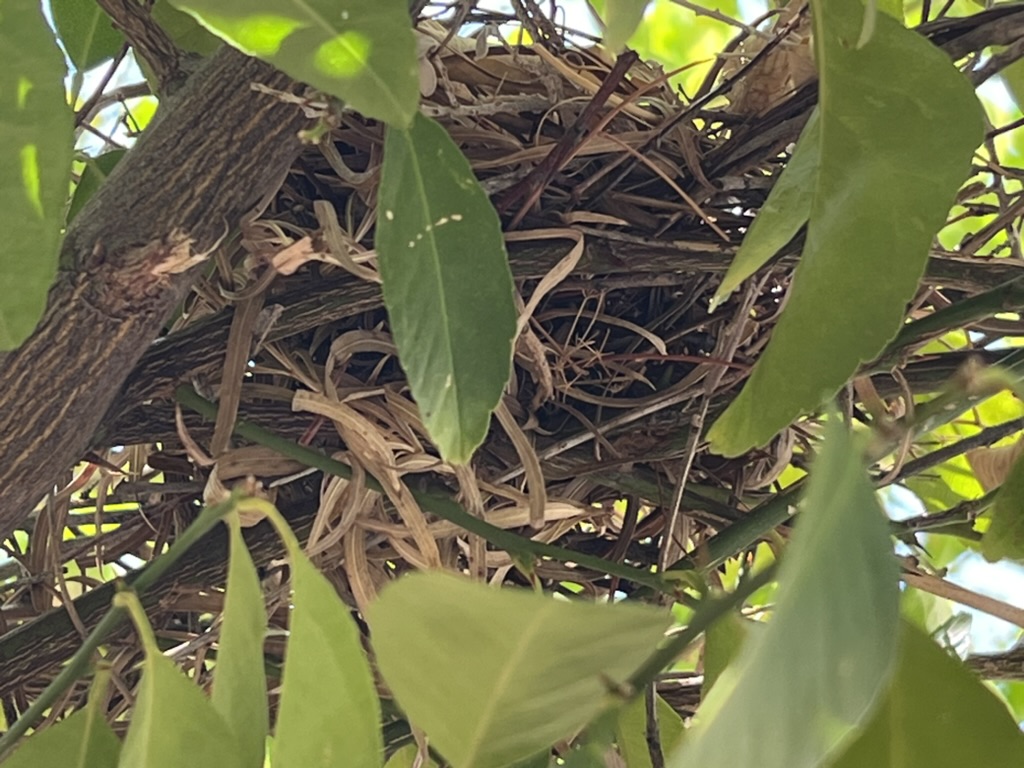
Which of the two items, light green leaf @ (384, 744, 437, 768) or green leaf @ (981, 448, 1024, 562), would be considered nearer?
green leaf @ (981, 448, 1024, 562)

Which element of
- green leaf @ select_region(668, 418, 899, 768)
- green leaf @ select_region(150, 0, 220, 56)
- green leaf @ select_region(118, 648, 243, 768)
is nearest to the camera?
green leaf @ select_region(668, 418, 899, 768)

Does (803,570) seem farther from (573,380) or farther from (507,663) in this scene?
(573,380)

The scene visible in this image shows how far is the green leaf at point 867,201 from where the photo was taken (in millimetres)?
273

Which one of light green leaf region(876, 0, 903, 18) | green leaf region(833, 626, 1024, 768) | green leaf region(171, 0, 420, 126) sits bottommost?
green leaf region(833, 626, 1024, 768)

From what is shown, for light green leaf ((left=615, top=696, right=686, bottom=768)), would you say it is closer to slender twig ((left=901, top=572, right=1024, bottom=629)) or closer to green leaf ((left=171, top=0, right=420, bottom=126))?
slender twig ((left=901, top=572, right=1024, bottom=629))

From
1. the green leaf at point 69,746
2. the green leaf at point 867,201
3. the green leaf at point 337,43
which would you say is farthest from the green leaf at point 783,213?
the green leaf at point 69,746

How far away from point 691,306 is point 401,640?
28 centimetres

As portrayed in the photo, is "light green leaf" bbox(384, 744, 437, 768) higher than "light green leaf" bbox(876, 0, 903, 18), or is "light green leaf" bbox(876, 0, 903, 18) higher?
"light green leaf" bbox(876, 0, 903, 18)

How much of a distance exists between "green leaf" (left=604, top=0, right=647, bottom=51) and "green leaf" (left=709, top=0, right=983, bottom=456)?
0.05 meters

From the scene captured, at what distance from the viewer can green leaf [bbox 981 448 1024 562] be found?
0.31 meters

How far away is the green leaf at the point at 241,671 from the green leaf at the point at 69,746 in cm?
7

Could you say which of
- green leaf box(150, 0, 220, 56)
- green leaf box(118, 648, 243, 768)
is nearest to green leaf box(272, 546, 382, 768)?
green leaf box(118, 648, 243, 768)

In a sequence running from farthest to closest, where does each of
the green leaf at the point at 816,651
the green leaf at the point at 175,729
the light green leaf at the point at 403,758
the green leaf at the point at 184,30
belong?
the light green leaf at the point at 403,758 < the green leaf at the point at 184,30 < the green leaf at the point at 175,729 < the green leaf at the point at 816,651

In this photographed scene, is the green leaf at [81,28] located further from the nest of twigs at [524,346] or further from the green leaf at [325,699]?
the green leaf at [325,699]
